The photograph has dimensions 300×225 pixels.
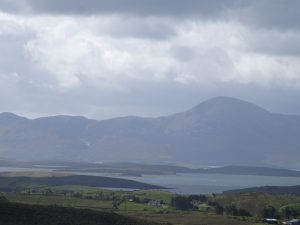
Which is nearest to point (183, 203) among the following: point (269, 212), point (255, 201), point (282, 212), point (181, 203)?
point (181, 203)

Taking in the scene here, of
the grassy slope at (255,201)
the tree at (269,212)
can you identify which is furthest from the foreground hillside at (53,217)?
the grassy slope at (255,201)

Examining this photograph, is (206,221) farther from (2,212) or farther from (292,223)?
(2,212)

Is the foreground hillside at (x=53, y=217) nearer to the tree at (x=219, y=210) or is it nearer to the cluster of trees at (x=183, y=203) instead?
the tree at (x=219, y=210)

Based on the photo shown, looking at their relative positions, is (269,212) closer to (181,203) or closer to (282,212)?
(282,212)

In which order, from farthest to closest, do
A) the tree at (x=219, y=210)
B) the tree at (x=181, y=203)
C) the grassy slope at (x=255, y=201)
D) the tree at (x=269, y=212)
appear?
the grassy slope at (x=255, y=201) → the tree at (x=181, y=203) → the tree at (x=219, y=210) → the tree at (x=269, y=212)

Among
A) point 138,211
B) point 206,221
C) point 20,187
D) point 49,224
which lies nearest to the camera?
point 49,224

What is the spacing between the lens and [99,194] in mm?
158875

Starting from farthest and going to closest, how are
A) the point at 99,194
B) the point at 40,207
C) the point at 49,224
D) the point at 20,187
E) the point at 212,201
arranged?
the point at 20,187 < the point at 99,194 < the point at 212,201 < the point at 40,207 < the point at 49,224

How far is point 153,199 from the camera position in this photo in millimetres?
149125

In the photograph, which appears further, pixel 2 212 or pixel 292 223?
pixel 292 223

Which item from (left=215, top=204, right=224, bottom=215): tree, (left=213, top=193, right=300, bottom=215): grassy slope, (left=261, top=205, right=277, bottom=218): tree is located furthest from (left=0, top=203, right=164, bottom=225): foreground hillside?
(left=213, top=193, right=300, bottom=215): grassy slope

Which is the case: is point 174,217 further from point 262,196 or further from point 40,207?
point 262,196

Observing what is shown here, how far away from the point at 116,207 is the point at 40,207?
32.7 metres

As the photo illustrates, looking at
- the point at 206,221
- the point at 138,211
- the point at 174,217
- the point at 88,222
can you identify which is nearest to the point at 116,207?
the point at 138,211
